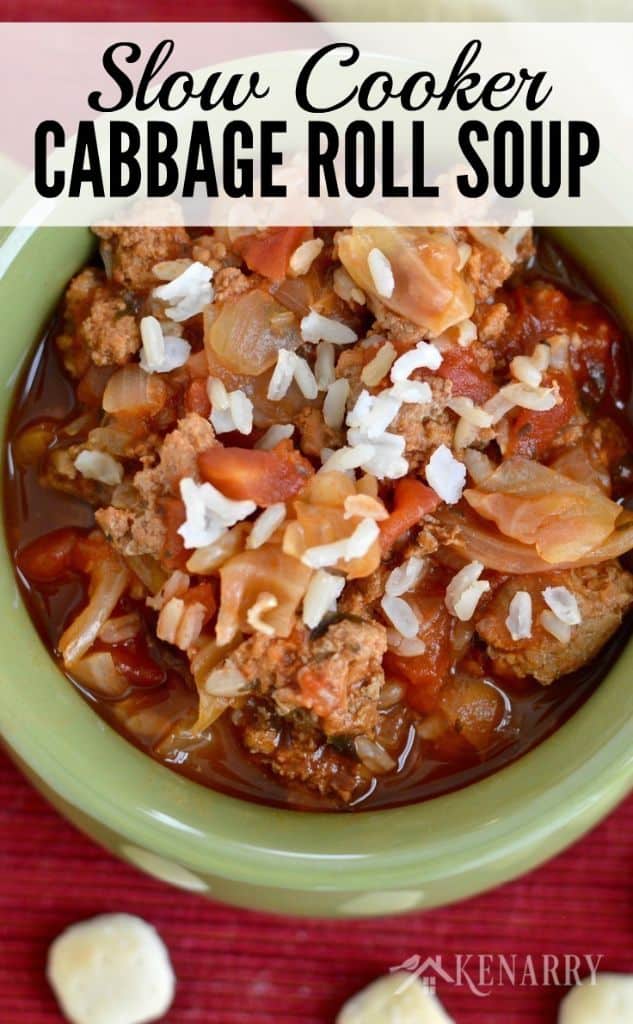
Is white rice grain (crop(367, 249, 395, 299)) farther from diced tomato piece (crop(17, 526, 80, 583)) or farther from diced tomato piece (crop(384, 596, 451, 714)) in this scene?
diced tomato piece (crop(17, 526, 80, 583))

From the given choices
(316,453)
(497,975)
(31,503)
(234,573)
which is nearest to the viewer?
(234,573)

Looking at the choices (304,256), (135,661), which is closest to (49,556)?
(135,661)

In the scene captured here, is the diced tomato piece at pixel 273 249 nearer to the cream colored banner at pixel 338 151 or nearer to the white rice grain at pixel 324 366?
the cream colored banner at pixel 338 151

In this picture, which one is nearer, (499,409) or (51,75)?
(499,409)

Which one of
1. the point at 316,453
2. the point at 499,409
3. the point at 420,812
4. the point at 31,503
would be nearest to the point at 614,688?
the point at 420,812

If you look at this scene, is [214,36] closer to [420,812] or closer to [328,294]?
[328,294]

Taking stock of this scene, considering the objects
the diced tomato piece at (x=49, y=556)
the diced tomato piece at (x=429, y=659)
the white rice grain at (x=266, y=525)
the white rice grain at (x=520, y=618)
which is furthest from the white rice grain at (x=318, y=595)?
the diced tomato piece at (x=49, y=556)

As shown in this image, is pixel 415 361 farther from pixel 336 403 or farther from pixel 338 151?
pixel 338 151
